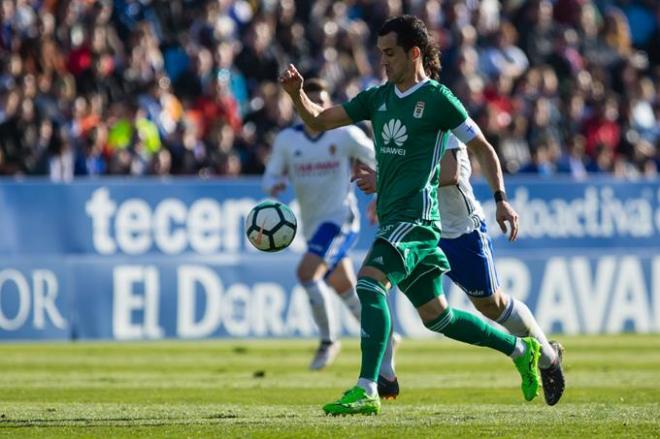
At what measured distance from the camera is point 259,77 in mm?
22375

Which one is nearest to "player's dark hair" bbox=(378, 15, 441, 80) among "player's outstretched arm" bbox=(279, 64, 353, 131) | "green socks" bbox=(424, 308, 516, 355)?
"player's outstretched arm" bbox=(279, 64, 353, 131)

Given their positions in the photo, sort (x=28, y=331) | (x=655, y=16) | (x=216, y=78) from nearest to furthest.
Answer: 1. (x=28, y=331)
2. (x=216, y=78)
3. (x=655, y=16)

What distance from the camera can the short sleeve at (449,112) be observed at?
931 cm

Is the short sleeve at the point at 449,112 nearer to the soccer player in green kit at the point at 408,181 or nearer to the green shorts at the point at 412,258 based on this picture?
the soccer player in green kit at the point at 408,181

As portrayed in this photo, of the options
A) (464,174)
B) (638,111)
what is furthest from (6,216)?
(638,111)

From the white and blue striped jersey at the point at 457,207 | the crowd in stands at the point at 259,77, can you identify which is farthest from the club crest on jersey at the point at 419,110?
the crowd in stands at the point at 259,77

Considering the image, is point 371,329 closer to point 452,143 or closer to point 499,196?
point 499,196

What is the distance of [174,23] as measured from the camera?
72.7 feet

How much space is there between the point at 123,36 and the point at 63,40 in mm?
1207

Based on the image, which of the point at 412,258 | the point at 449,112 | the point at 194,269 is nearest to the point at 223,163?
the point at 194,269

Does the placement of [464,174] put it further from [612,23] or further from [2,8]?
[612,23]

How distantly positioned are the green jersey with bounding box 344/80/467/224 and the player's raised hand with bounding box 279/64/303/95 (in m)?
0.60

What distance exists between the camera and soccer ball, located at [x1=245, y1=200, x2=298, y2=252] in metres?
11.0

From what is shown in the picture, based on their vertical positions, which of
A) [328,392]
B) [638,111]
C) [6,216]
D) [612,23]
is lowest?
[328,392]
